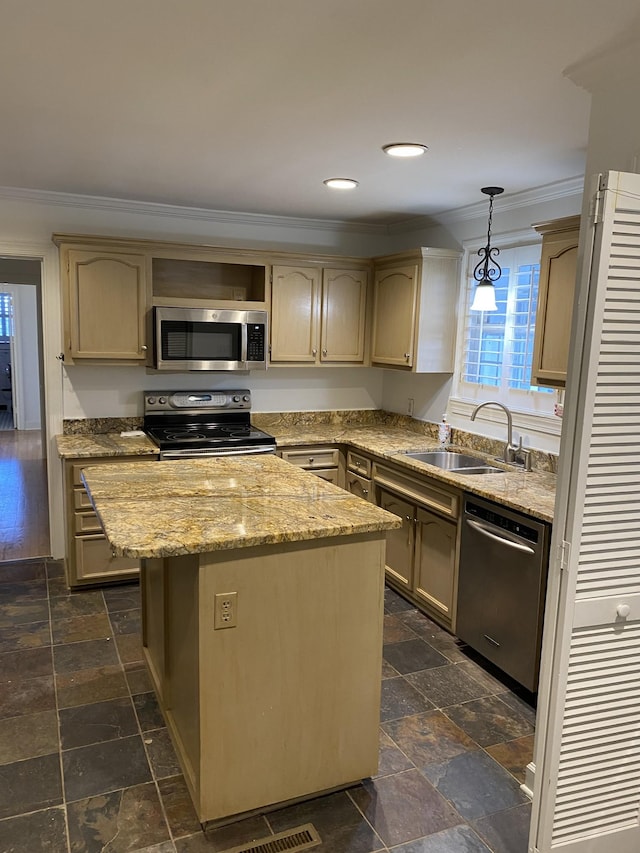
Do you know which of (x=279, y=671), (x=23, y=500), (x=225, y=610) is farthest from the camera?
(x=23, y=500)

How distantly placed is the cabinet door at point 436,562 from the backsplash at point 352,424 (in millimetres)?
662

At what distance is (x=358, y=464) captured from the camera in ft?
14.6

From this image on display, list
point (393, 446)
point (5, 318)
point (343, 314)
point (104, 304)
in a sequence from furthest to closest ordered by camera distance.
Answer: point (5, 318) < point (343, 314) < point (393, 446) < point (104, 304)

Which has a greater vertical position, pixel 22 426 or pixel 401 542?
pixel 401 542

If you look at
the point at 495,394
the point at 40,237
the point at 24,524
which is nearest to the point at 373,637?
the point at 495,394

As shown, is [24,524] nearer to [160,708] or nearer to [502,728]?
[160,708]

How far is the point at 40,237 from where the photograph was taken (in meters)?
4.12

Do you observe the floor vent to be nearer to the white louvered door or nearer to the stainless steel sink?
the white louvered door

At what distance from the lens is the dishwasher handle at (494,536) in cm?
284

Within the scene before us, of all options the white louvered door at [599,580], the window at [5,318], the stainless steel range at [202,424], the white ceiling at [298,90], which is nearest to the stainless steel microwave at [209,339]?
the stainless steel range at [202,424]

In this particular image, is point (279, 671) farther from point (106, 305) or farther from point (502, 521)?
point (106, 305)

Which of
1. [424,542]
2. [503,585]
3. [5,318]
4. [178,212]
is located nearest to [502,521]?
[503,585]

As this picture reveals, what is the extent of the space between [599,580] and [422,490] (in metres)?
1.90

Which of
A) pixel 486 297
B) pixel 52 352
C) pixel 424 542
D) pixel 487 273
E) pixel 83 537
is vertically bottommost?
pixel 83 537
